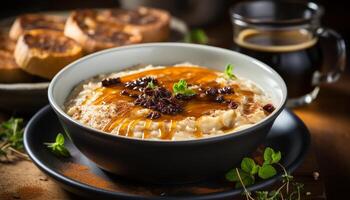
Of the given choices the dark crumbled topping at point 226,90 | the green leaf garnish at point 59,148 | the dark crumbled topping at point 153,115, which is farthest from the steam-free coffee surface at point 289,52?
the green leaf garnish at point 59,148

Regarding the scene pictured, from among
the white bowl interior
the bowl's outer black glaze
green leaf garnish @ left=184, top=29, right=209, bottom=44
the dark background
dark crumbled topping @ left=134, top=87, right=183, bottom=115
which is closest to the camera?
the bowl's outer black glaze

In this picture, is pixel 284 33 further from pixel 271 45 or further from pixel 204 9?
pixel 204 9

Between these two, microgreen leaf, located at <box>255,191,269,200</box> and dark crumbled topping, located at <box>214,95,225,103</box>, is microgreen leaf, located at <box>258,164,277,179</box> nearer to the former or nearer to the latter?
microgreen leaf, located at <box>255,191,269,200</box>

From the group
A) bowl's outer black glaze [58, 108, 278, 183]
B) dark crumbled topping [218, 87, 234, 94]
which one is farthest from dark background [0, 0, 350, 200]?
bowl's outer black glaze [58, 108, 278, 183]

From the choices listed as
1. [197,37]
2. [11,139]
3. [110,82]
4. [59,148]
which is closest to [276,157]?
[110,82]

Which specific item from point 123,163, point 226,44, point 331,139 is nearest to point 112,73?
point 123,163

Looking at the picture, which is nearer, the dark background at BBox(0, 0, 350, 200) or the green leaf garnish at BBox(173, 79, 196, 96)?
the green leaf garnish at BBox(173, 79, 196, 96)
